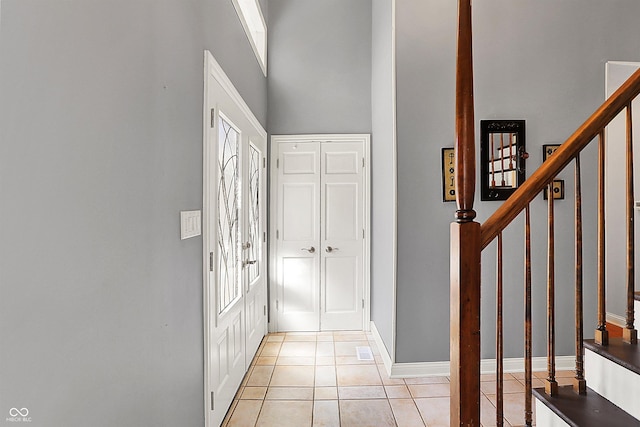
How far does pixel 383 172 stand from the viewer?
3.25 metres

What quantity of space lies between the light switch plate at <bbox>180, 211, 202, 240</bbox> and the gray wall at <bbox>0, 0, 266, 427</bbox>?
4 cm

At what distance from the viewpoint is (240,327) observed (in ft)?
8.75

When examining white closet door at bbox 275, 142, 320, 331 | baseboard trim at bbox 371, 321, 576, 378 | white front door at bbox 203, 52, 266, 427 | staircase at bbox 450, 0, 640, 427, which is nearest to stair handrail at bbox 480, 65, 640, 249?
staircase at bbox 450, 0, 640, 427

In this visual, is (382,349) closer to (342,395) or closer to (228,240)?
(342,395)

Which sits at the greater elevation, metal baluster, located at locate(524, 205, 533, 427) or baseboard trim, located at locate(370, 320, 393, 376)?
metal baluster, located at locate(524, 205, 533, 427)

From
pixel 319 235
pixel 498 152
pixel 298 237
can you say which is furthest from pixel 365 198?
pixel 498 152

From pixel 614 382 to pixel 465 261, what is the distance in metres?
0.78

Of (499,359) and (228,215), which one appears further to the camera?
(228,215)

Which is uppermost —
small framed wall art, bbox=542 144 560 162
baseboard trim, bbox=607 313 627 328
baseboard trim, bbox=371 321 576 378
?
small framed wall art, bbox=542 144 560 162

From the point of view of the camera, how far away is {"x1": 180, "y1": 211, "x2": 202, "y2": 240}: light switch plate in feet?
5.10

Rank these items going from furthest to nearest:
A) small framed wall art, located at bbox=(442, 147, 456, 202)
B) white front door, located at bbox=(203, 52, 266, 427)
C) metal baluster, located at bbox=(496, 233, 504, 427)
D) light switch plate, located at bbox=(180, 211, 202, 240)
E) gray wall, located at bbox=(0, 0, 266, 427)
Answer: small framed wall art, located at bbox=(442, 147, 456, 202) < white front door, located at bbox=(203, 52, 266, 427) < light switch plate, located at bbox=(180, 211, 202, 240) < metal baluster, located at bbox=(496, 233, 504, 427) < gray wall, located at bbox=(0, 0, 266, 427)

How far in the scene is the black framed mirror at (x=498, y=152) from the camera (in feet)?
9.27

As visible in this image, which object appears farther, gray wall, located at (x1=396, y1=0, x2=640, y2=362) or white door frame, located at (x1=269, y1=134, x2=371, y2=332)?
white door frame, located at (x1=269, y1=134, x2=371, y2=332)

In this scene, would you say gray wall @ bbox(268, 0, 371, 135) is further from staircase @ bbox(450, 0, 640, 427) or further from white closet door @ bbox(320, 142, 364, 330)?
staircase @ bbox(450, 0, 640, 427)
